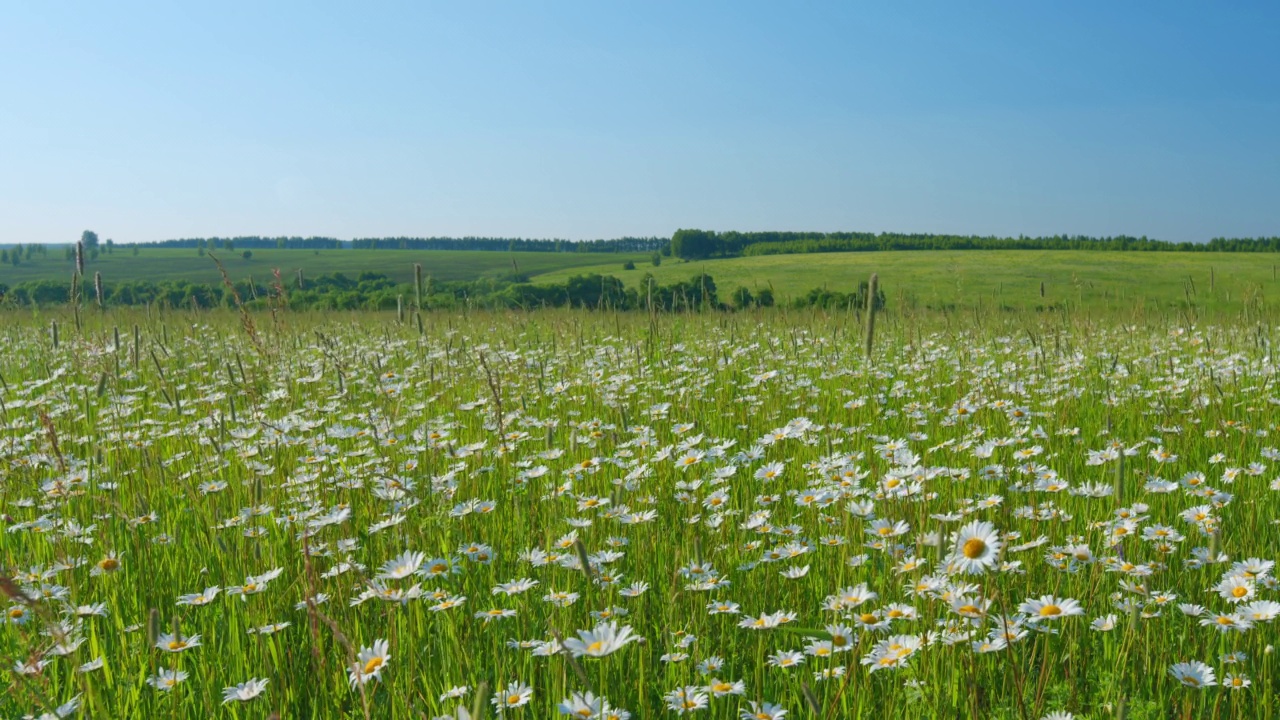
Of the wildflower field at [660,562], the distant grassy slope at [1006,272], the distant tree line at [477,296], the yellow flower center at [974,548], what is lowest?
the wildflower field at [660,562]

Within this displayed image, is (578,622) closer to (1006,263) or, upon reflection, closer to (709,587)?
(709,587)

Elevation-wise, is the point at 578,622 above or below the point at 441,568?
below

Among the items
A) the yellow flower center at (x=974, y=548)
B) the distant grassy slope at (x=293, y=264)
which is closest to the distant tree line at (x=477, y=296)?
the yellow flower center at (x=974, y=548)

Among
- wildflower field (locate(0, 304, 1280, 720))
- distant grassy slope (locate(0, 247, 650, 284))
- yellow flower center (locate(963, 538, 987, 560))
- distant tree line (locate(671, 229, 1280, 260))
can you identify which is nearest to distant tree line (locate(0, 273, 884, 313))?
wildflower field (locate(0, 304, 1280, 720))

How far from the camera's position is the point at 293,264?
3506 inches

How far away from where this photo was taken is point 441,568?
8.52 ft

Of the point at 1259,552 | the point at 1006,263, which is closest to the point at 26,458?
the point at 1259,552

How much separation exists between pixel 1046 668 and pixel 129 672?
2.50m

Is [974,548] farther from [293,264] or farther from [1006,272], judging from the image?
[293,264]

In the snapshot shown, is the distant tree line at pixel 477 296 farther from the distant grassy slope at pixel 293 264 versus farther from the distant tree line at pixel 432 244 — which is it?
the distant tree line at pixel 432 244

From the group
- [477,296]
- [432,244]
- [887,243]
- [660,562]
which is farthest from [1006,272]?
[432,244]

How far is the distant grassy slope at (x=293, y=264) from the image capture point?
75.2 metres

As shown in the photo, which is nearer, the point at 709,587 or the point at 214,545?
the point at 709,587

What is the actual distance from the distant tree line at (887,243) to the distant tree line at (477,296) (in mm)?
51829
